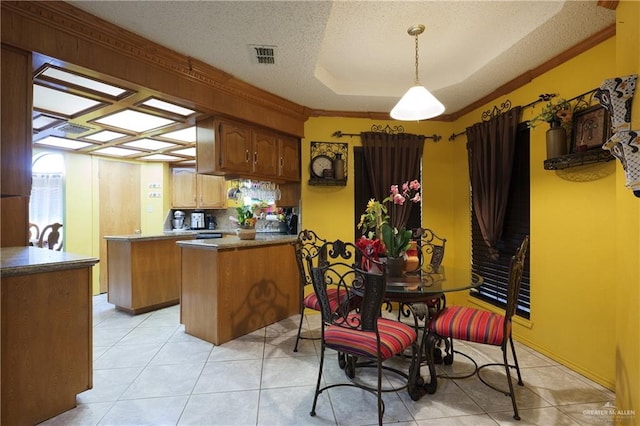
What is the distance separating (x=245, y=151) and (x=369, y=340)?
2.40 meters

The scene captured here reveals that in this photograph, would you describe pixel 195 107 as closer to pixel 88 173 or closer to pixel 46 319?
pixel 46 319

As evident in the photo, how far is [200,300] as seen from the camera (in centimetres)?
297

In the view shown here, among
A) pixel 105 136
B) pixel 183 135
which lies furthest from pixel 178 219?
pixel 183 135

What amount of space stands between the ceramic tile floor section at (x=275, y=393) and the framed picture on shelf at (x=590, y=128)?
5.61 ft

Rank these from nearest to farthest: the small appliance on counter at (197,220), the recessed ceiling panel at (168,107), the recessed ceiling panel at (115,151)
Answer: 1. the recessed ceiling panel at (168,107)
2. the recessed ceiling panel at (115,151)
3. the small appliance on counter at (197,220)

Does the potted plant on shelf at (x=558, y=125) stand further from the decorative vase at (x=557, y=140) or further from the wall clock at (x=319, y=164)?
the wall clock at (x=319, y=164)

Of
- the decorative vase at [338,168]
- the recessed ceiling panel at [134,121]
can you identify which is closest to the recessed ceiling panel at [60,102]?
the recessed ceiling panel at [134,121]

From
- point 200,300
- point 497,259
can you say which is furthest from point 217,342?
point 497,259

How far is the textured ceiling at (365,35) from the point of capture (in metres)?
1.95

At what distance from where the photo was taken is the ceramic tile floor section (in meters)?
1.81

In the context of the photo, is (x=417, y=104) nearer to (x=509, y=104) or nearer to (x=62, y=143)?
(x=509, y=104)

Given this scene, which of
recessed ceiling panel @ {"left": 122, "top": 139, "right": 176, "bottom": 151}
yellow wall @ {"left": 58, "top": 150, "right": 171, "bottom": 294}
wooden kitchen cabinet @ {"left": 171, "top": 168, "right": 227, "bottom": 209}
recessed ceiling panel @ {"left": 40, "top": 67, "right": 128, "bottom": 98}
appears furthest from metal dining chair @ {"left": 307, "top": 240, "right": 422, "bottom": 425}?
yellow wall @ {"left": 58, "top": 150, "right": 171, "bottom": 294}

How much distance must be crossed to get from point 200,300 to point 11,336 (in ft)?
4.76

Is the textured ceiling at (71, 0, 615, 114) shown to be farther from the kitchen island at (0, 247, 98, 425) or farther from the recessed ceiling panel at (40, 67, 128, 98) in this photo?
the kitchen island at (0, 247, 98, 425)
